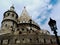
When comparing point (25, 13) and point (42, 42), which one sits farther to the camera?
point (25, 13)

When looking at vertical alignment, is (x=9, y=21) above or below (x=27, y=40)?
above

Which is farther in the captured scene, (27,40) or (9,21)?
(9,21)

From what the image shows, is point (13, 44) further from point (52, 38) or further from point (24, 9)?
point (24, 9)

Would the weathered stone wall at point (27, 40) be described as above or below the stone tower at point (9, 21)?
below

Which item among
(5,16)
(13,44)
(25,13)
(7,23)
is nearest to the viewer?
(13,44)

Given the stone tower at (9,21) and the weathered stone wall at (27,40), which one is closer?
the weathered stone wall at (27,40)

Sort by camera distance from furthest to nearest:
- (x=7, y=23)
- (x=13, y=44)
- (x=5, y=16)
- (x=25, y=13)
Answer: (x=25, y=13)
(x=5, y=16)
(x=7, y=23)
(x=13, y=44)

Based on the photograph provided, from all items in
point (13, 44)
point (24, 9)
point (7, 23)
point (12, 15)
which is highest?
point (24, 9)

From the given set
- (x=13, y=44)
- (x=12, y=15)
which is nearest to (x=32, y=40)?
(x=13, y=44)

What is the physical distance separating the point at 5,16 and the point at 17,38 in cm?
1609

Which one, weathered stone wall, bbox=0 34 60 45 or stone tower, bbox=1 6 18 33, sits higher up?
stone tower, bbox=1 6 18 33

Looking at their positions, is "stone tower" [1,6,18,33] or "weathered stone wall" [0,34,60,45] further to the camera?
"stone tower" [1,6,18,33]

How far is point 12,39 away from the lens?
17469 millimetres

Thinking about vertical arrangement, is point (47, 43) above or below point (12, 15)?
below
